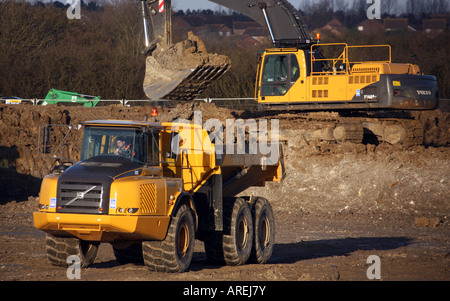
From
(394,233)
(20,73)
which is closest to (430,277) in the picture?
(394,233)

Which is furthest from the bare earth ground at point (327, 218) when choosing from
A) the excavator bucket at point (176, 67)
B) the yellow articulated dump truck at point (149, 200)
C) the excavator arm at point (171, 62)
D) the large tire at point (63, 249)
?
the excavator bucket at point (176, 67)

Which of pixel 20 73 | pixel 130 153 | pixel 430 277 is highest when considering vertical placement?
pixel 20 73

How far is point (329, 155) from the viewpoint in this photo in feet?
73.3

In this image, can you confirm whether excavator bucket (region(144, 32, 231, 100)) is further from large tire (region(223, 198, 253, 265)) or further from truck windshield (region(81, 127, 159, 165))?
truck windshield (region(81, 127, 159, 165))

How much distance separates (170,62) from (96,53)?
2183 cm

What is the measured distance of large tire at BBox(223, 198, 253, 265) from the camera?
11.8 m

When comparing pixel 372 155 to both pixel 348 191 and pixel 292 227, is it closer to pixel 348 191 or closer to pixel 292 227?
pixel 348 191

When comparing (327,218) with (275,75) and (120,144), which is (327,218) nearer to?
(275,75)

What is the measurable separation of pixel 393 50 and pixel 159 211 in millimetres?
37949

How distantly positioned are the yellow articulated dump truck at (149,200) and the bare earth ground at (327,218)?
380 millimetres

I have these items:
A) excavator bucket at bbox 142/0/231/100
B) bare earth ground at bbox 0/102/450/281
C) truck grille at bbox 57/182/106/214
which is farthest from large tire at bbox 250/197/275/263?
excavator bucket at bbox 142/0/231/100

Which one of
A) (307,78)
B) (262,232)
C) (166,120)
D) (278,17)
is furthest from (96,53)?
(262,232)

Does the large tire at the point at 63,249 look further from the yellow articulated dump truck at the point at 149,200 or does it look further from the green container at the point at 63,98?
the green container at the point at 63,98

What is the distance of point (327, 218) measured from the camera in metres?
20.0
